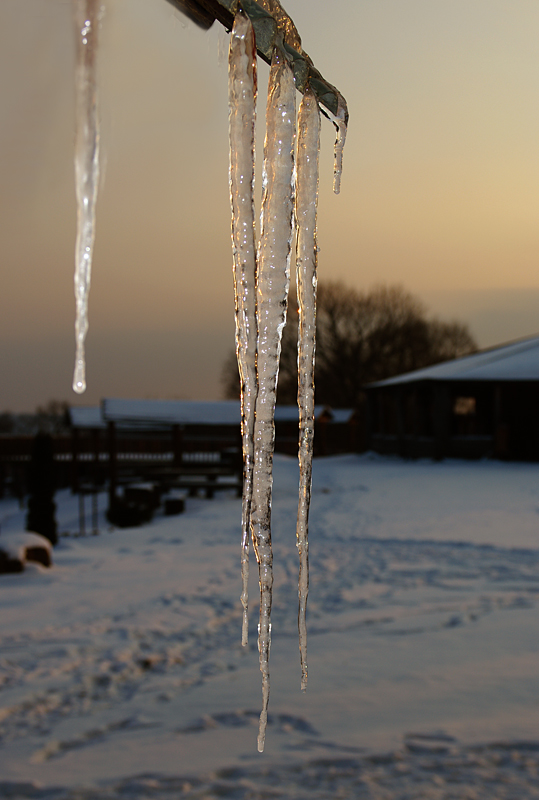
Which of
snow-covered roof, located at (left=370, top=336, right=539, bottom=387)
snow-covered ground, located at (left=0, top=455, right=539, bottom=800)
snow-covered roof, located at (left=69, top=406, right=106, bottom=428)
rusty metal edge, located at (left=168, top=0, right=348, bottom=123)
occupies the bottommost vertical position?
snow-covered ground, located at (left=0, top=455, right=539, bottom=800)

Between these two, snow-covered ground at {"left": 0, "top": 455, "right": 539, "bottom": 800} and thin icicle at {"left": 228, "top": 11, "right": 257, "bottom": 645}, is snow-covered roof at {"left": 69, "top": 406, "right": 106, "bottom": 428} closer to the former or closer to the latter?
snow-covered ground at {"left": 0, "top": 455, "right": 539, "bottom": 800}

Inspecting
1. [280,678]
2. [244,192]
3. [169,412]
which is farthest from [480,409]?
[244,192]

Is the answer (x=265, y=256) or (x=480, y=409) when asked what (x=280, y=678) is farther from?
(x=480, y=409)

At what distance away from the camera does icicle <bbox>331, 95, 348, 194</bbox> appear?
2.38 m

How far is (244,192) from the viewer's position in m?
1.93

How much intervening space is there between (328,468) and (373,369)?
25651 millimetres

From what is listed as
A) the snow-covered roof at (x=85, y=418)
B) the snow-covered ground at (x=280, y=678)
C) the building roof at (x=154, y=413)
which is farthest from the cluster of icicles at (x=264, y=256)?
the snow-covered roof at (x=85, y=418)

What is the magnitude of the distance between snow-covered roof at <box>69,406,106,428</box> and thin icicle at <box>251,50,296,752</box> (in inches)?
683

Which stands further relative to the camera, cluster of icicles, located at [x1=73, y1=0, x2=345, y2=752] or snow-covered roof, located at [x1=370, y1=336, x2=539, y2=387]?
snow-covered roof, located at [x1=370, y1=336, x2=539, y2=387]

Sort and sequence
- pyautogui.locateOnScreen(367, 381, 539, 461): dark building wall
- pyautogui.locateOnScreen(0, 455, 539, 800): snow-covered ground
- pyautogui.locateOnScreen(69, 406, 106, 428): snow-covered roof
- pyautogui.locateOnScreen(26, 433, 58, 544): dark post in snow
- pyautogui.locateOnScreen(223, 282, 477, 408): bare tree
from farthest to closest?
pyautogui.locateOnScreen(223, 282, 477, 408): bare tree < pyautogui.locateOnScreen(367, 381, 539, 461): dark building wall < pyautogui.locateOnScreen(69, 406, 106, 428): snow-covered roof < pyautogui.locateOnScreen(26, 433, 58, 544): dark post in snow < pyautogui.locateOnScreen(0, 455, 539, 800): snow-covered ground

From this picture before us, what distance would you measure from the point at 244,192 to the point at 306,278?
1.93 ft

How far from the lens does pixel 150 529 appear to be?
13.5 meters

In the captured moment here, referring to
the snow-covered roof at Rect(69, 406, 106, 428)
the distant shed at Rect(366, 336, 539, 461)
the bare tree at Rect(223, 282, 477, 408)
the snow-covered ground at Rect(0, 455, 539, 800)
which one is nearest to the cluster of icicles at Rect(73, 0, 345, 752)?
Answer: the snow-covered ground at Rect(0, 455, 539, 800)

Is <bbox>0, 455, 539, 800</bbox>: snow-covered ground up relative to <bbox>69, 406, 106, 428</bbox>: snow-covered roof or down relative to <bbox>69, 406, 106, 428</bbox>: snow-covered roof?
down
